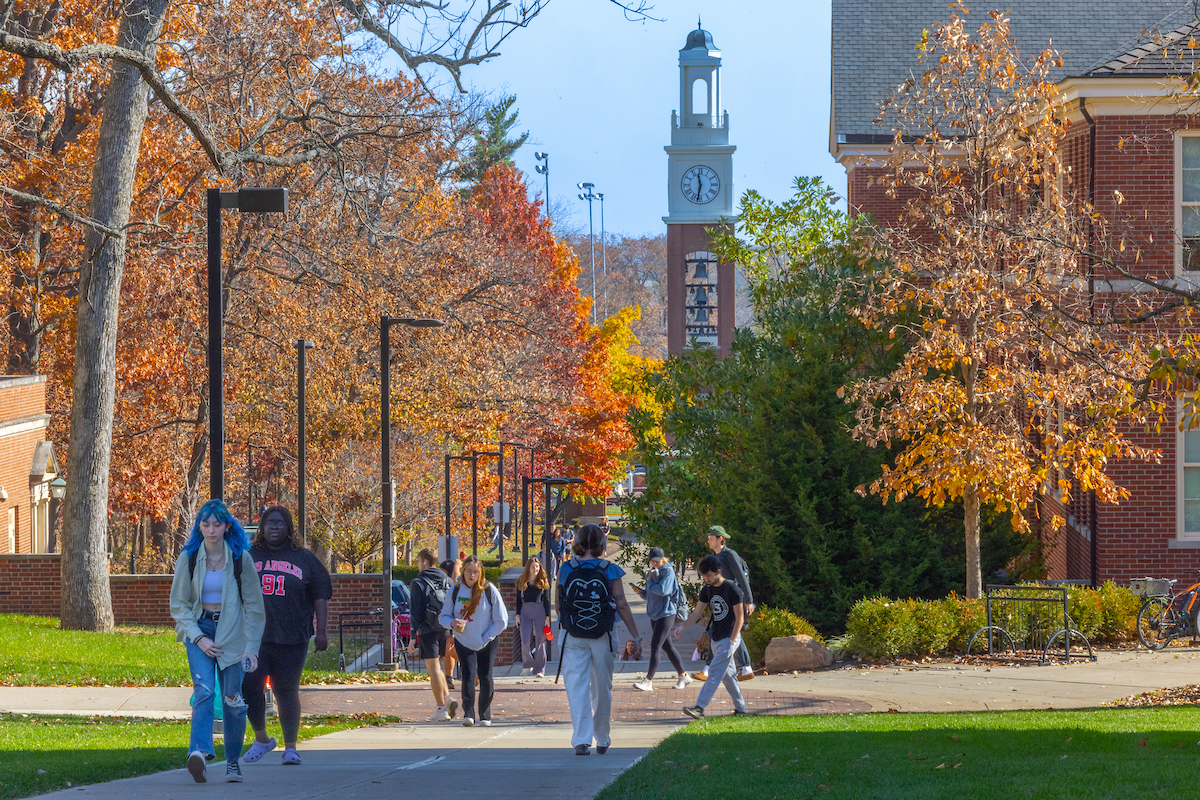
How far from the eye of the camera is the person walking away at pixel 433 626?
40.5ft

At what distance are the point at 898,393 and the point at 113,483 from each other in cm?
2261

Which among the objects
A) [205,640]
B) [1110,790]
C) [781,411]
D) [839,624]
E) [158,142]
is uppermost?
[158,142]

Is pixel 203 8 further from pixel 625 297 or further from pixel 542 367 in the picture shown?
pixel 625 297

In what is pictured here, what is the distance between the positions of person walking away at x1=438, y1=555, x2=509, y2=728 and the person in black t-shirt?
2.69 metres

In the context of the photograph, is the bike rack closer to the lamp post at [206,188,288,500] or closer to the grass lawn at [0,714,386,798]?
the grass lawn at [0,714,386,798]

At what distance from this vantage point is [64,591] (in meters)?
20.6

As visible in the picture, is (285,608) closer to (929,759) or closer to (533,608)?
(929,759)

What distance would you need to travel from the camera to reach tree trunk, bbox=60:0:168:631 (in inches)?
802

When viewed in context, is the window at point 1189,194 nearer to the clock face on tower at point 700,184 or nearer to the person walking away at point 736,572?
the person walking away at point 736,572

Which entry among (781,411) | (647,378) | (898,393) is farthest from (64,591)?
(898,393)

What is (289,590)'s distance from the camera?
8.33 metres

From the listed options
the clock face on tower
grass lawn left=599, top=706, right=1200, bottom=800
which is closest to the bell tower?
the clock face on tower

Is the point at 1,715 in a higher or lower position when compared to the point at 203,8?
lower

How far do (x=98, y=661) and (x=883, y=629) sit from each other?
9.99m
